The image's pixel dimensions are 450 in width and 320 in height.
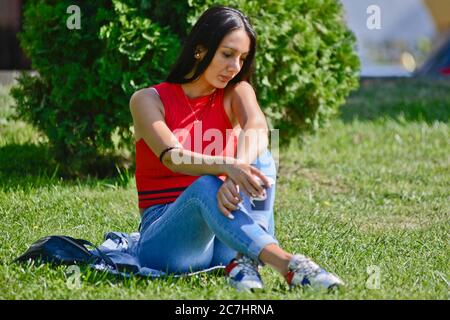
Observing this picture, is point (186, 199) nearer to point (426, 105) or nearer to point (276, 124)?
point (276, 124)

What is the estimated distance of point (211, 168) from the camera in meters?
3.74

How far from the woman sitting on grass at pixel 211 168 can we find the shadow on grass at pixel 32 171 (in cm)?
193

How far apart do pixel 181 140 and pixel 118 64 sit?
2.04 metres

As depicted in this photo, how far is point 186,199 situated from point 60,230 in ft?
4.34

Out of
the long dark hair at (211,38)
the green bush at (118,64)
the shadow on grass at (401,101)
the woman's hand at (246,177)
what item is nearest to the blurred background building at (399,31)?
the shadow on grass at (401,101)

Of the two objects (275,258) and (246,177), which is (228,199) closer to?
(246,177)

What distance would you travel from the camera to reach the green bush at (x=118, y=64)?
5930 mm

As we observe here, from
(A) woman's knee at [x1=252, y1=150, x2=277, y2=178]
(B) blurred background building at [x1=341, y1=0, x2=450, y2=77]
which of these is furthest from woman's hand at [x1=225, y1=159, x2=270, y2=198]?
(B) blurred background building at [x1=341, y1=0, x2=450, y2=77]

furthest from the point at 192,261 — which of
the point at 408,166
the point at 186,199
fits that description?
the point at 408,166

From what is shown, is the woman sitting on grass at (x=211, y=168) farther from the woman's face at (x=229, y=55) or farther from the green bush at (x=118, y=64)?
the green bush at (x=118, y=64)

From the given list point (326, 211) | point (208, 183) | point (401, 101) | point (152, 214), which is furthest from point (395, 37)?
point (208, 183)

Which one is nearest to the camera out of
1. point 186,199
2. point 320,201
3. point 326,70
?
point 186,199
